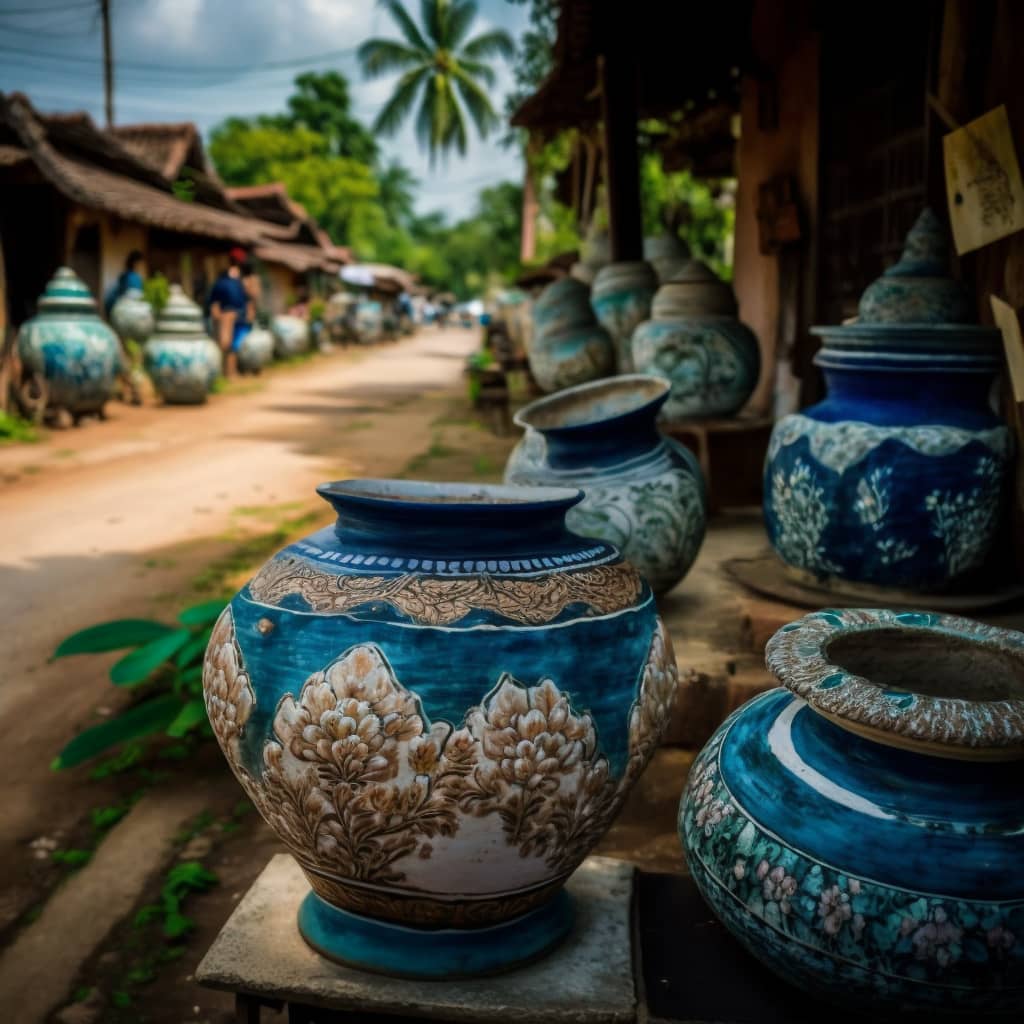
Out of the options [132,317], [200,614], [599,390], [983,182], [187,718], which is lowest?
[187,718]

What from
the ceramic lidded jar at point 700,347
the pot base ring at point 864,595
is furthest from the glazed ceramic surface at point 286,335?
the pot base ring at point 864,595

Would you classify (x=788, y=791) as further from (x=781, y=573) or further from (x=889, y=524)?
(x=781, y=573)

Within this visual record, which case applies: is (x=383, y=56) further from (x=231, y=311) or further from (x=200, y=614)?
(x=200, y=614)

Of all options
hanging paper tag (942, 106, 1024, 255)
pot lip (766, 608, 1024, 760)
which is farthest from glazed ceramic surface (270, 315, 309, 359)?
pot lip (766, 608, 1024, 760)

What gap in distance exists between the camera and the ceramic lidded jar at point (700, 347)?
498 centimetres

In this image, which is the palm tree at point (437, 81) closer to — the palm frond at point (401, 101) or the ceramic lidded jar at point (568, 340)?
the palm frond at point (401, 101)

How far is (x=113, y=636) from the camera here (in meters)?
3.47

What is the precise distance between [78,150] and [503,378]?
7.11 metres

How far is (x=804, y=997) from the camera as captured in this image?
171cm

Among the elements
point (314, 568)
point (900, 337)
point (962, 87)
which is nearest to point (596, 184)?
point (962, 87)

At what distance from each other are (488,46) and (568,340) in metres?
28.1

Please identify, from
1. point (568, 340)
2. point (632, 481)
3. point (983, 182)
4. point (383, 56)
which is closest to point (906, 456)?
point (632, 481)

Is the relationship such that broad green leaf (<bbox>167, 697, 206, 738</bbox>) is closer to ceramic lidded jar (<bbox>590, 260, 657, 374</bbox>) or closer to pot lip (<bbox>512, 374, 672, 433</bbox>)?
pot lip (<bbox>512, 374, 672, 433</bbox>)

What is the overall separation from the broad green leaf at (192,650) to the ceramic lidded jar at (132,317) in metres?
12.0
